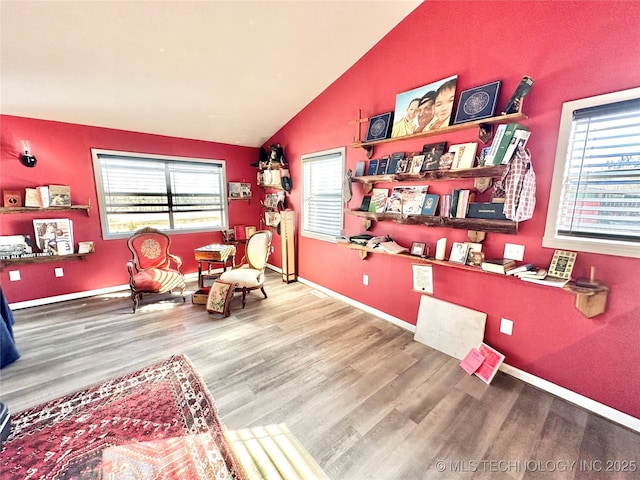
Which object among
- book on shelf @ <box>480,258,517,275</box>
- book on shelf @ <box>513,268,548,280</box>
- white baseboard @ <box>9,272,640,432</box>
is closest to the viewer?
white baseboard @ <box>9,272,640,432</box>

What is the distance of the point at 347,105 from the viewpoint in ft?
10.3

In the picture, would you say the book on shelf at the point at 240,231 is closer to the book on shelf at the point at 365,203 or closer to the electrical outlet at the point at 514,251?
the book on shelf at the point at 365,203

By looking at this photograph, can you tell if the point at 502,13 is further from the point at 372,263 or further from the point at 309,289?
the point at 309,289

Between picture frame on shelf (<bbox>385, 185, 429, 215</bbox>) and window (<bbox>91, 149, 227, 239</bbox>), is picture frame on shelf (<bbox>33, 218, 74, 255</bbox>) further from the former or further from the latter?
picture frame on shelf (<bbox>385, 185, 429, 215</bbox>)

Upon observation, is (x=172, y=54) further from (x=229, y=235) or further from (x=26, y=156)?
(x=229, y=235)

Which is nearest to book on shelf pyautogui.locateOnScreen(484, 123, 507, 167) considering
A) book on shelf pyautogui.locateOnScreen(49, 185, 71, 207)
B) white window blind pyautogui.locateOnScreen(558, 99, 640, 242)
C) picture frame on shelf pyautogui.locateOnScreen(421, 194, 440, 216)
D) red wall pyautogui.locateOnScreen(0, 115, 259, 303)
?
white window blind pyautogui.locateOnScreen(558, 99, 640, 242)

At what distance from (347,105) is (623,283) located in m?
2.94

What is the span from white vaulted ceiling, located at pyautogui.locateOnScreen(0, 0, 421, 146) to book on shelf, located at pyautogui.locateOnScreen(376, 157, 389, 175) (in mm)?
1254

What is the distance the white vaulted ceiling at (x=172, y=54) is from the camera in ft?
6.43

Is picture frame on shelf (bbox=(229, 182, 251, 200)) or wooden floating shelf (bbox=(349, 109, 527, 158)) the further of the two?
picture frame on shelf (bbox=(229, 182, 251, 200))

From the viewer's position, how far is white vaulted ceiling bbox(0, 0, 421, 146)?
6.43 ft

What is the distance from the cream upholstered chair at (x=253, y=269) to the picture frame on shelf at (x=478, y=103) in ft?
8.33

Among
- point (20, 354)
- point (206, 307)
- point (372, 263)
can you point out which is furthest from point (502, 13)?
point (20, 354)

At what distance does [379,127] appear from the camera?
2748 millimetres
